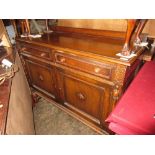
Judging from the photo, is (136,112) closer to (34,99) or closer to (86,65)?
(86,65)

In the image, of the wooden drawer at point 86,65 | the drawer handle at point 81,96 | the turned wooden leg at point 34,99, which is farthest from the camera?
the turned wooden leg at point 34,99

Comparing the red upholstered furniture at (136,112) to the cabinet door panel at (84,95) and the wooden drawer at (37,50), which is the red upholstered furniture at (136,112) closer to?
the cabinet door panel at (84,95)

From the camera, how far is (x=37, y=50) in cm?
126

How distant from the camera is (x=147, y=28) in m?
1.08

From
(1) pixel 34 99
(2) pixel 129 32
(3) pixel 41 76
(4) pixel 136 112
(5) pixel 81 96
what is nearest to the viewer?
(4) pixel 136 112

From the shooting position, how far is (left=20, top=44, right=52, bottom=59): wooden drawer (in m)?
1.17

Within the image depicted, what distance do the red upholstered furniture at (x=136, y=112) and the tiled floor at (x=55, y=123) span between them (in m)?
0.81

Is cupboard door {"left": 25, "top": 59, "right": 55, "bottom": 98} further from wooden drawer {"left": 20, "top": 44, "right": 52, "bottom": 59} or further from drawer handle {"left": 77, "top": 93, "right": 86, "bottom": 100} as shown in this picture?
drawer handle {"left": 77, "top": 93, "right": 86, "bottom": 100}

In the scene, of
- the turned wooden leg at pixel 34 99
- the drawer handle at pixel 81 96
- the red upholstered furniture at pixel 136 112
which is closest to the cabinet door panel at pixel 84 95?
the drawer handle at pixel 81 96

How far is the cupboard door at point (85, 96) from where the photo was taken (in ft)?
3.34

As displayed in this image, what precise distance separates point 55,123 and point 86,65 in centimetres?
91

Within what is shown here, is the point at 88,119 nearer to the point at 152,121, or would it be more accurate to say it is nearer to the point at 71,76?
the point at 71,76

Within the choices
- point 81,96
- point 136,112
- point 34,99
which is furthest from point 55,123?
point 136,112
